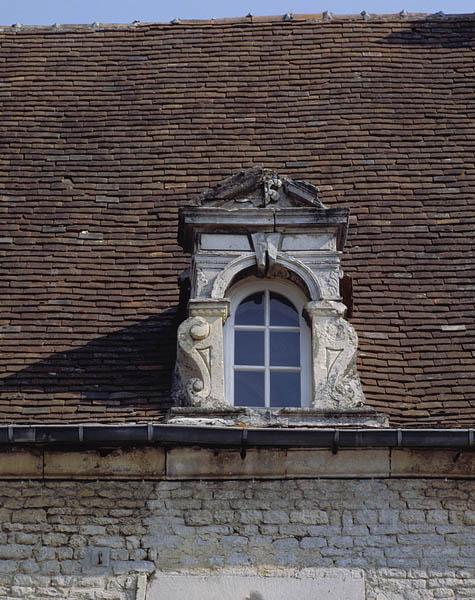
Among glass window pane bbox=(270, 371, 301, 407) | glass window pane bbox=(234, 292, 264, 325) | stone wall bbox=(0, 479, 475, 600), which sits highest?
glass window pane bbox=(234, 292, 264, 325)

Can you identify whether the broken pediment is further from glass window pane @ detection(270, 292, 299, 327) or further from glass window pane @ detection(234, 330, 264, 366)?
glass window pane @ detection(234, 330, 264, 366)

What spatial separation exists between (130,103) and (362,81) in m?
1.83

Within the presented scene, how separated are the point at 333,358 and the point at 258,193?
48.9 inches

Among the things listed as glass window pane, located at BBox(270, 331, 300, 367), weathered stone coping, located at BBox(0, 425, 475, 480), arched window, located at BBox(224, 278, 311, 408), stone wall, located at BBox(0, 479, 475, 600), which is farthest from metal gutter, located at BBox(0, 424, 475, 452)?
glass window pane, located at BBox(270, 331, 300, 367)

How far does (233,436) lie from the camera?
9.00m

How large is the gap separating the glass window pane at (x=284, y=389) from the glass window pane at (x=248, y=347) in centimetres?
14

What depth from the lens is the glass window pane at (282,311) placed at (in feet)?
32.6

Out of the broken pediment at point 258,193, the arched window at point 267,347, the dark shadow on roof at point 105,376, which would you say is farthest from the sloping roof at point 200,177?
the broken pediment at point 258,193

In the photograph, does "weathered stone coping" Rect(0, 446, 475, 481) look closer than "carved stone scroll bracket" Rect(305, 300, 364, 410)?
Yes

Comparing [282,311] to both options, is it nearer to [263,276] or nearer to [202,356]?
[263,276]

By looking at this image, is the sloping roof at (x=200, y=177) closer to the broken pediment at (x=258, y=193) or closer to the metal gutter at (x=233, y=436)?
the metal gutter at (x=233, y=436)

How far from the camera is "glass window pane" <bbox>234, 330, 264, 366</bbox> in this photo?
9727 millimetres

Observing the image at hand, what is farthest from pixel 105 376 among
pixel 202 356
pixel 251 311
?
pixel 251 311

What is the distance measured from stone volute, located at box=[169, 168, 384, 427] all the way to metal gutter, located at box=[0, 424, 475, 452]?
0.13 m
